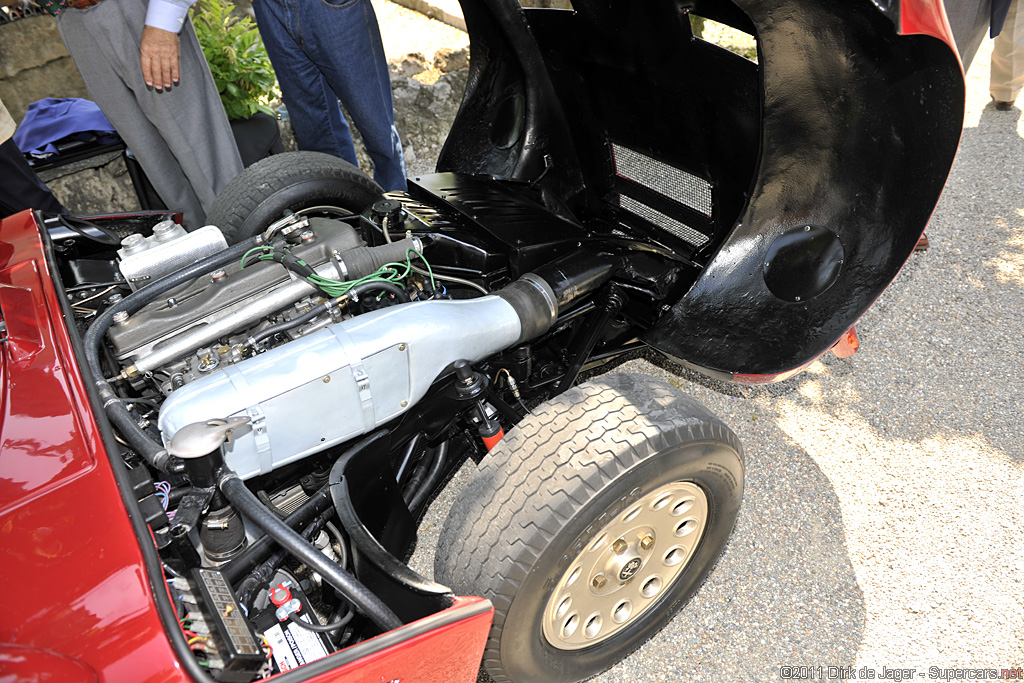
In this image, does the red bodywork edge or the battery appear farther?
the battery

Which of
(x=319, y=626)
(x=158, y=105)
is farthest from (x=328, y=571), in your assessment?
(x=158, y=105)

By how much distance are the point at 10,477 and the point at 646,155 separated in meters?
2.29

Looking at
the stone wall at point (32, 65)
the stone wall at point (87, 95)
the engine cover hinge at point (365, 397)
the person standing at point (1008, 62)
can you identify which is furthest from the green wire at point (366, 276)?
the person standing at point (1008, 62)

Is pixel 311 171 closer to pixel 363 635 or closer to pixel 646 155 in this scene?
pixel 646 155

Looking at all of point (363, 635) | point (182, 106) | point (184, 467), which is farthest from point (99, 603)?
point (182, 106)

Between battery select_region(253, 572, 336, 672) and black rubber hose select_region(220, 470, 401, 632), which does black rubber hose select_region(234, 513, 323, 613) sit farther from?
black rubber hose select_region(220, 470, 401, 632)

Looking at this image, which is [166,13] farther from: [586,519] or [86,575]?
[586,519]

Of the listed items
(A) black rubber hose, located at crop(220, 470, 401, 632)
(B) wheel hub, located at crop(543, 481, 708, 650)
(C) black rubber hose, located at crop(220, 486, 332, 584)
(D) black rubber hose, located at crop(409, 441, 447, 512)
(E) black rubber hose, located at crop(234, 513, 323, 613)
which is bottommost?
(B) wheel hub, located at crop(543, 481, 708, 650)

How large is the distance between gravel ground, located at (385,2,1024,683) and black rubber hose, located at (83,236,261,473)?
127 centimetres

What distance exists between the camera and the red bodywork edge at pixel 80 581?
1283mm

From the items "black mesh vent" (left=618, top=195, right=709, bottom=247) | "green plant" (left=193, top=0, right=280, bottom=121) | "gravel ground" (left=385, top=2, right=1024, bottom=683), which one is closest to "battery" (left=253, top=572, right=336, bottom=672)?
"gravel ground" (left=385, top=2, right=1024, bottom=683)

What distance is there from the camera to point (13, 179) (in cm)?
384

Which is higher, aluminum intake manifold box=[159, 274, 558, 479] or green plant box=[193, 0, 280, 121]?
green plant box=[193, 0, 280, 121]

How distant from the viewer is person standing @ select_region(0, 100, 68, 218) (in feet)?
12.3
